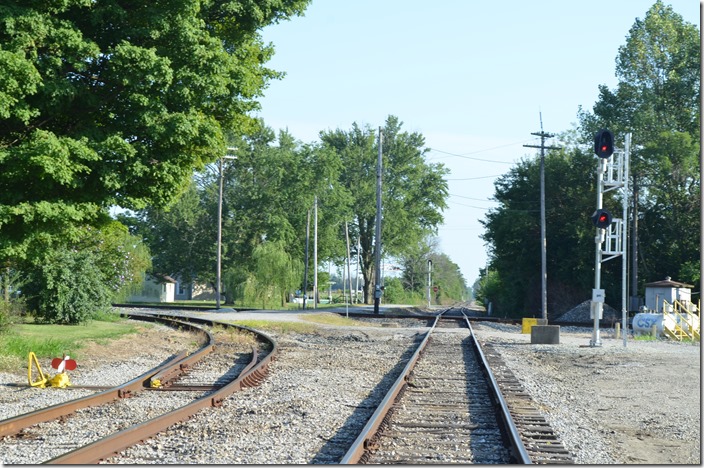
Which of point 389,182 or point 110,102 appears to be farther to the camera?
point 389,182

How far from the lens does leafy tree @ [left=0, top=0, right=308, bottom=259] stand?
1557cm

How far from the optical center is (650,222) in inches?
2119

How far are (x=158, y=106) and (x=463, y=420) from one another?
956 cm

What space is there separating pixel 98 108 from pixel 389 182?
7084 cm

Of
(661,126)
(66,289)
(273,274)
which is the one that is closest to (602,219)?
(66,289)

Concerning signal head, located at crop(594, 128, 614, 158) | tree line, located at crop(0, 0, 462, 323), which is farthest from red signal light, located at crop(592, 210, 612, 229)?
tree line, located at crop(0, 0, 462, 323)

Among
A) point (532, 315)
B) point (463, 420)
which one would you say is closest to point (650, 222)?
point (532, 315)

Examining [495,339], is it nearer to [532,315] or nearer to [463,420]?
[463,420]

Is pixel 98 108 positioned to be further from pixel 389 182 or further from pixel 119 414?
pixel 389 182

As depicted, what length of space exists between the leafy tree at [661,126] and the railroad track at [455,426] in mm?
38055

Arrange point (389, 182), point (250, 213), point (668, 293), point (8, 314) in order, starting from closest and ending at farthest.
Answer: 1. point (8, 314)
2. point (668, 293)
3. point (250, 213)
4. point (389, 182)

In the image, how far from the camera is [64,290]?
2958cm

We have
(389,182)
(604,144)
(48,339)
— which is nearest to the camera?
(48,339)

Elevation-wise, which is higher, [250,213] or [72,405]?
[250,213]
